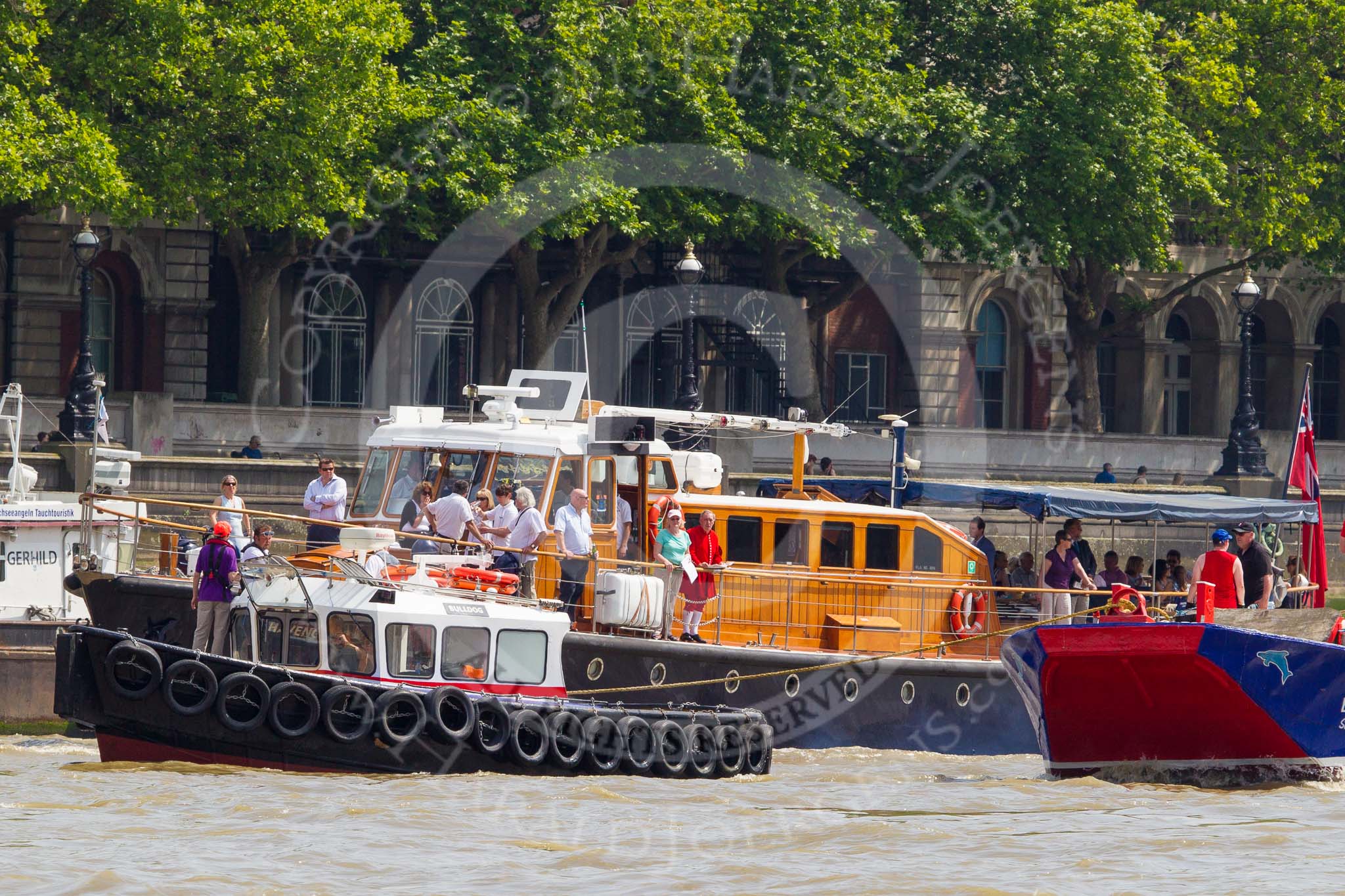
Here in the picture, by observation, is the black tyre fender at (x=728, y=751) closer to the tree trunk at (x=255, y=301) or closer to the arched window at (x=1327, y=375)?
the tree trunk at (x=255, y=301)

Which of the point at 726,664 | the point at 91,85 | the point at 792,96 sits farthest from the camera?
the point at 792,96

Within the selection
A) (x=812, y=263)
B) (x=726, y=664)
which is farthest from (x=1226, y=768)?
(x=812, y=263)

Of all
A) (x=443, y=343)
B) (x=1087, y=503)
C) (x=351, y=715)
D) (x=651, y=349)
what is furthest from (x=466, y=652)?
(x=651, y=349)

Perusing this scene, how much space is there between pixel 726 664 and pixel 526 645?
106 inches

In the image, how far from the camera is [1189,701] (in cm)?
1880

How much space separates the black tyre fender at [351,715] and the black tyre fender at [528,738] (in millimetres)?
1280

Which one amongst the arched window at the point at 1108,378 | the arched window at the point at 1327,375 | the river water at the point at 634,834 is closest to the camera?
the river water at the point at 634,834

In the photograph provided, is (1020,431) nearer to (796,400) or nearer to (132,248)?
(796,400)

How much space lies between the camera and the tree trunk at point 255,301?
40375mm

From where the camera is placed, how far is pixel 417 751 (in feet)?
60.9

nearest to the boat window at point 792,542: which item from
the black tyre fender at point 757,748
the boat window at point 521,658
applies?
the black tyre fender at point 757,748

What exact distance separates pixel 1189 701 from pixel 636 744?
192 inches

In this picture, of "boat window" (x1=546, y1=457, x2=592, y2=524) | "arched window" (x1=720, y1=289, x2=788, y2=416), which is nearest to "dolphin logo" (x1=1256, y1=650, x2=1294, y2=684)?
"boat window" (x1=546, y1=457, x2=592, y2=524)

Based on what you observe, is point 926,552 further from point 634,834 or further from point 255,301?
point 255,301
